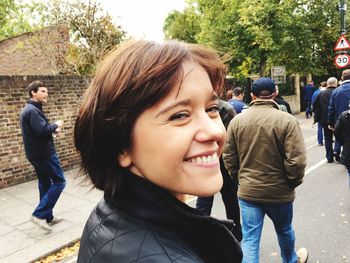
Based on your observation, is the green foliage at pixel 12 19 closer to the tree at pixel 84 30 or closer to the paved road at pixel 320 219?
the tree at pixel 84 30

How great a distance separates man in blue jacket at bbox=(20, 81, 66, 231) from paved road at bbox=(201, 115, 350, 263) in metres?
2.54

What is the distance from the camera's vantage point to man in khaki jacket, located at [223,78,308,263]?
3.04 m

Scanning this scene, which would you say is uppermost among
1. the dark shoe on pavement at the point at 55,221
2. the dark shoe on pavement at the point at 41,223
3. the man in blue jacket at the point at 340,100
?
the man in blue jacket at the point at 340,100

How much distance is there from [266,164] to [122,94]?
239 cm

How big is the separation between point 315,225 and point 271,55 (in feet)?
42.3

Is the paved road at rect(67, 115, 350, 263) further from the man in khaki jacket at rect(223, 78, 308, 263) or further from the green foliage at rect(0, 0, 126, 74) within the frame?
the green foliage at rect(0, 0, 126, 74)

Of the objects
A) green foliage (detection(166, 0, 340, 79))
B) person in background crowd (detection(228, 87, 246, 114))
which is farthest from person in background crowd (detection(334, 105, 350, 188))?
green foliage (detection(166, 0, 340, 79))

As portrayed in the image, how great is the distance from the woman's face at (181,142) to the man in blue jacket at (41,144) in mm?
4130

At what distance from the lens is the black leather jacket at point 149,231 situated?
95 cm

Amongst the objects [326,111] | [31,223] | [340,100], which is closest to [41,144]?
[31,223]

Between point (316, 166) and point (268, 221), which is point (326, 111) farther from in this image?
point (268, 221)

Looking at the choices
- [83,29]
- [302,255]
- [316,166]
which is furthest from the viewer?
[83,29]

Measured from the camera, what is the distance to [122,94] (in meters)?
1.07

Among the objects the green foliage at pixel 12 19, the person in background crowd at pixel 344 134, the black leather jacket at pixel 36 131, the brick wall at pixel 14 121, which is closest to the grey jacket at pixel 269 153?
the person in background crowd at pixel 344 134
